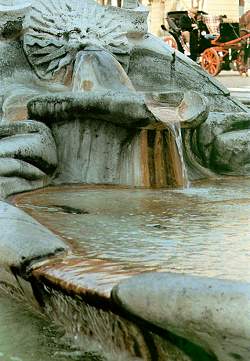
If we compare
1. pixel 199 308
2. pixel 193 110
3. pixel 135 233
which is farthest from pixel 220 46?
pixel 199 308

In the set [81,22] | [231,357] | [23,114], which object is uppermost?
[81,22]

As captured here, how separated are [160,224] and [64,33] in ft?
8.12

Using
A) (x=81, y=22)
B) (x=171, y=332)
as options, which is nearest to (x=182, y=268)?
(x=171, y=332)

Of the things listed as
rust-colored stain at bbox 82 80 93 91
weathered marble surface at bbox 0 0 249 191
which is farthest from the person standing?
rust-colored stain at bbox 82 80 93 91

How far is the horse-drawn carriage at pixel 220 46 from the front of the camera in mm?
20156

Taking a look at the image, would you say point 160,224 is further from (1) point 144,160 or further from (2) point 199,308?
(2) point 199,308

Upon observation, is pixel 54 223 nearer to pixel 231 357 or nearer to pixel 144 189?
pixel 144 189

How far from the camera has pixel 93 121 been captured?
5.61 meters

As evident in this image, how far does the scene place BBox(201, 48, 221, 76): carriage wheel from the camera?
65.6 ft

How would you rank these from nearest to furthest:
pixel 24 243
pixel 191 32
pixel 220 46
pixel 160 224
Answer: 1. pixel 24 243
2. pixel 160 224
3. pixel 220 46
4. pixel 191 32

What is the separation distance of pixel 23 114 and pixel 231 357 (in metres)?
3.49

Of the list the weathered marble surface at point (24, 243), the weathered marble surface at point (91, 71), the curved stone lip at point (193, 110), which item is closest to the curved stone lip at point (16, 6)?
the weathered marble surface at point (91, 71)

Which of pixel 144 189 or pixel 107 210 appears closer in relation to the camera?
pixel 107 210

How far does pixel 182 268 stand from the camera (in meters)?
3.41
